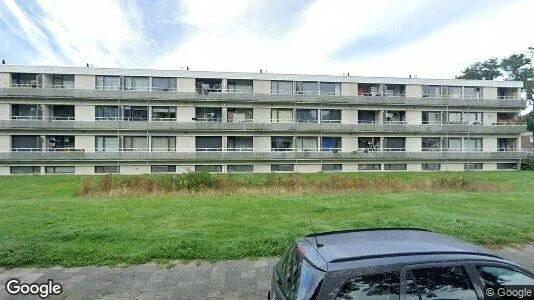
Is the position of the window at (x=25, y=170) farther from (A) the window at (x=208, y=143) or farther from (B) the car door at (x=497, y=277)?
(B) the car door at (x=497, y=277)

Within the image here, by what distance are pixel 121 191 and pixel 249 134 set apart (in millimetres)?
22774

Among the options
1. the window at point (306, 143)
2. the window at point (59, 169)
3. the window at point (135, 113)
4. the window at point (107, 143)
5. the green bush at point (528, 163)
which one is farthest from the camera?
the green bush at point (528, 163)

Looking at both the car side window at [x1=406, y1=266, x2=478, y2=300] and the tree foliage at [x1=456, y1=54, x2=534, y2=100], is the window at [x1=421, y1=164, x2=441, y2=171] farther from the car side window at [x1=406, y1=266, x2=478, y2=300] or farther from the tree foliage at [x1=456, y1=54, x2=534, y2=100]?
the car side window at [x1=406, y1=266, x2=478, y2=300]

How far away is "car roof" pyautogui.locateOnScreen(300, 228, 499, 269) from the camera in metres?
3.29

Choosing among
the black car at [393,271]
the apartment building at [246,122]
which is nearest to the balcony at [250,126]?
the apartment building at [246,122]

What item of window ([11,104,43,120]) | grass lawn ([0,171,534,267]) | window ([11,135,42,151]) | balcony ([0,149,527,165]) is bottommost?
grass lawn ([0,171,534,267])

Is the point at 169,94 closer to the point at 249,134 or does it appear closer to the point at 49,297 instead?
the point at 249,134

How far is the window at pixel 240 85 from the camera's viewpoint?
39.6 m

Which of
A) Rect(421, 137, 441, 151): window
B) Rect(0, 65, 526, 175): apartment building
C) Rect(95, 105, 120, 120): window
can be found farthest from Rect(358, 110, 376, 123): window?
Rect(95, 105, 120, 120): window

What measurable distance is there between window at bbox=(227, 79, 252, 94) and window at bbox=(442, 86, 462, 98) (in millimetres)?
23795

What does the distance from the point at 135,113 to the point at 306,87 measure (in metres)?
19.1

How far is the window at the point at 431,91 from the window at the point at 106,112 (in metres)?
35.3

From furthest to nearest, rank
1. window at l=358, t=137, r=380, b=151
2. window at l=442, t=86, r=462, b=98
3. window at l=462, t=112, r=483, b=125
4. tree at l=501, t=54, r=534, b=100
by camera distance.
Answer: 1. tree at l=501, t=54, r=534, b=100
2. window at l=442, t=86, r=462, b=98
3. window at l=462, t=112, r=483, b=125
4. window at l=358, t=137, r=380, b=151

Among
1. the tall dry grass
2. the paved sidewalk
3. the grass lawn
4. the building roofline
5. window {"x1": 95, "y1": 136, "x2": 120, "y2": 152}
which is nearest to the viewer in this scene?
the paved sidewalk
